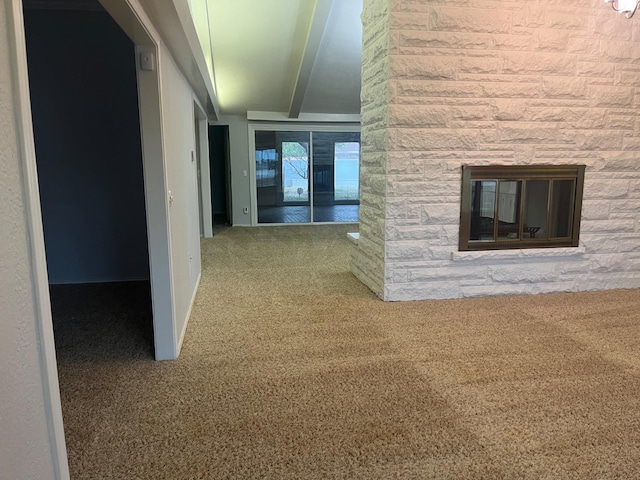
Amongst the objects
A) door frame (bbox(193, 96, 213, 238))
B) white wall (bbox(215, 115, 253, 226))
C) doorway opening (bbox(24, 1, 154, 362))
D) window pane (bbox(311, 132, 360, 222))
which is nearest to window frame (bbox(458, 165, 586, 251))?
doorway opening (bbox(24, 1, 154, 362))

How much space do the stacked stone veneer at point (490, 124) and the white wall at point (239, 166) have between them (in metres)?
4.25

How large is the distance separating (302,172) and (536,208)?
5.07 meters

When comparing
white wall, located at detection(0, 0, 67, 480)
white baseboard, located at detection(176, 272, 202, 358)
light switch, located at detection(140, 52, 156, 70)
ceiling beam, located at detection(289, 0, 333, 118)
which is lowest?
white baseboard, located at detection(176, 272, 202, 358)

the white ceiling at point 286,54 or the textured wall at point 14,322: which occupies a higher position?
the white ceiling at point 286,54

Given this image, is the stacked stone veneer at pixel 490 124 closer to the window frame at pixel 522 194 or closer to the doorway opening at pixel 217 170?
the window frame at pixel 522 194

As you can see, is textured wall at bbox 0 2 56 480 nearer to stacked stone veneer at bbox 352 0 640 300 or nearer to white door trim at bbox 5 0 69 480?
white door trim at bbox 5 0 69 480

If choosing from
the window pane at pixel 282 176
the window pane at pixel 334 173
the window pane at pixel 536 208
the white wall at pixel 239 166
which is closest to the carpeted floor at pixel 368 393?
the window pane at pixel 536 208

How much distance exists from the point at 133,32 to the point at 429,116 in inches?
82.9

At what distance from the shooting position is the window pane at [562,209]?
3648 mm

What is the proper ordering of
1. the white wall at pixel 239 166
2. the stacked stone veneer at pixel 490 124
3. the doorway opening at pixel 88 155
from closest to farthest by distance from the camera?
the stacked stone veneer at pixel 490 124 → the doorway opening at pixel 88 155 → the white wall at pixel 239 166

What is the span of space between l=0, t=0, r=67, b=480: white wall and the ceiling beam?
13.1 ft

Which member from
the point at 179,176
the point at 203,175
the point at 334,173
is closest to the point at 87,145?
the point at 179,176

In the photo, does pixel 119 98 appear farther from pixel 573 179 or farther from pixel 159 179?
pixel 573 179

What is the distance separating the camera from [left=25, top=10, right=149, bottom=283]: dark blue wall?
3949 millimetres
